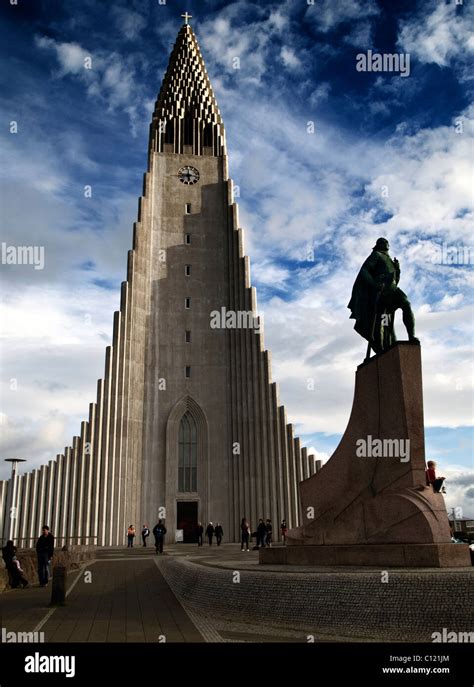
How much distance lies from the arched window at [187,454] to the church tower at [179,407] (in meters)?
0.06

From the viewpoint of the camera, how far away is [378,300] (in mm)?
12391

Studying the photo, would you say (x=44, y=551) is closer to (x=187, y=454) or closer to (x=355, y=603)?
(x=355, y=603)

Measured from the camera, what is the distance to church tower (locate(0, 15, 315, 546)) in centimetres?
3466

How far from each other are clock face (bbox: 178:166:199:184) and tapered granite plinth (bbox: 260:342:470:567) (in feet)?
111

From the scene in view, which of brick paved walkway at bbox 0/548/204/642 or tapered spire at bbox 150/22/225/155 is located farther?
tapered spire at bbox 150/22/225/155

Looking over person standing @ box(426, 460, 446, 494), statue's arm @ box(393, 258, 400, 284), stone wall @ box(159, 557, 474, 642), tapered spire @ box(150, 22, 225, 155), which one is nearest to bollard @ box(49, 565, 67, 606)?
stone wall @ box(159, 557, 474, 642)

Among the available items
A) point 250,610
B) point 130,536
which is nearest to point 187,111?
point 130,536

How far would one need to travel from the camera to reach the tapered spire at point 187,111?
146 feet

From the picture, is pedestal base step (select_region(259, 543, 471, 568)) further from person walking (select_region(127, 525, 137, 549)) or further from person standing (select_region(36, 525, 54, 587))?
person walking (select_region(127, 525, 137, 549))

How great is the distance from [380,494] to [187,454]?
28014 millimetres

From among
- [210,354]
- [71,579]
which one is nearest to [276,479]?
[210,354]

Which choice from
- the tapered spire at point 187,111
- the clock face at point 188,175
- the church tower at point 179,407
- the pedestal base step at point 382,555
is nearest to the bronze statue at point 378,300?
the pedestal base step at point 382,555

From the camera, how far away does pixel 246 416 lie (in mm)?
37406
